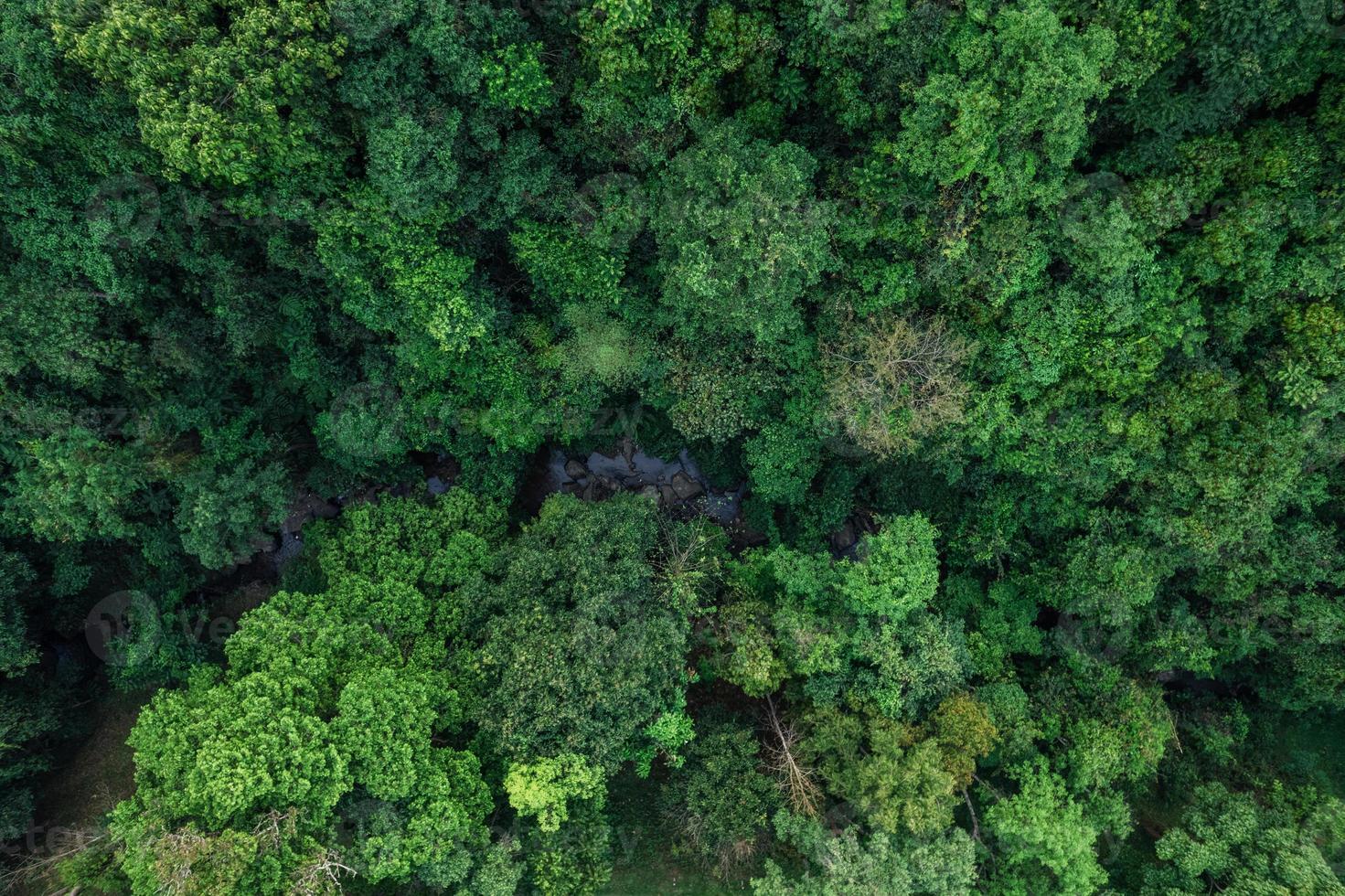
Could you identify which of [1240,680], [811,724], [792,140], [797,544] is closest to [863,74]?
[792,140]

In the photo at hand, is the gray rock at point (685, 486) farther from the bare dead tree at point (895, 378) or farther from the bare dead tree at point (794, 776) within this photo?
the bare dead tree at point (794, 776)

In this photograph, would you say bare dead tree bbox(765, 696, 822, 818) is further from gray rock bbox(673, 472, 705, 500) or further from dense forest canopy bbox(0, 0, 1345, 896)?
gray rock bbox(673, 472, 705, 500)

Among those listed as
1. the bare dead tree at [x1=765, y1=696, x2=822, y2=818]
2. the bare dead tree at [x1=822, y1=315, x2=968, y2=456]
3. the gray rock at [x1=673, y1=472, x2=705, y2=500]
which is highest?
the bare dead tree at [x1=822, y1=315, x2=968, y2=456]

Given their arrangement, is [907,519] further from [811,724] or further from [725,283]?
[725,283]

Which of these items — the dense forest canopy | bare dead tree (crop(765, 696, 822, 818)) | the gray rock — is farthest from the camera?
the gray rock

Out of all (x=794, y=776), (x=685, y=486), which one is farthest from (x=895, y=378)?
(x=794, y=776)

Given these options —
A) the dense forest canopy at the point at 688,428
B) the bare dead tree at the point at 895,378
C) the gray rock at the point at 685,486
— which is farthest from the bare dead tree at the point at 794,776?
the gray rock at the point at 685,486

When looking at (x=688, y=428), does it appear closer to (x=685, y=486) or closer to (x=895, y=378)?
(x=685, y=486)

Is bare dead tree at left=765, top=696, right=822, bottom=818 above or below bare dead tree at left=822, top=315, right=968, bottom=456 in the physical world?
below

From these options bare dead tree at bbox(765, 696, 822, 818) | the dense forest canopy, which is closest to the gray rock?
the dense forest canopy
